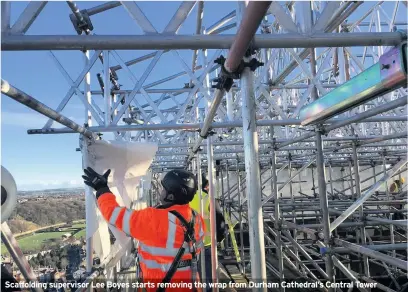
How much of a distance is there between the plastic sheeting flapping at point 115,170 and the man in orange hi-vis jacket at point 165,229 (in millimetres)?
544

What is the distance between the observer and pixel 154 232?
8.59 feet

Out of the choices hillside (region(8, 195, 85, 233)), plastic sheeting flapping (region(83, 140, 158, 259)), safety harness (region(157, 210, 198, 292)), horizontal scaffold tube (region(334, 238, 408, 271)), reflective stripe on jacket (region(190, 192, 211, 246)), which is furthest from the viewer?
reflective stripe on jacket (region(190, 192, 211, 246))

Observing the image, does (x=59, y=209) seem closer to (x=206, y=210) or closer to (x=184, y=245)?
(x=206, y=210)

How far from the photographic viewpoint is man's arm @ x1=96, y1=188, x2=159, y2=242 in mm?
2525

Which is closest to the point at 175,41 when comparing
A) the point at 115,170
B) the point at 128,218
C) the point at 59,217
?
the point at 128,218


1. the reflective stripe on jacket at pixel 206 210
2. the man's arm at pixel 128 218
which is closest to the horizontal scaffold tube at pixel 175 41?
the man's arm at pixel 128 218

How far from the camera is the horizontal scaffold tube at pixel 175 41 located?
168cm

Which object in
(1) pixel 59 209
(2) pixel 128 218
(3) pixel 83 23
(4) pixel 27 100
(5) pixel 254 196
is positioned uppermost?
(3) pixel 83 23

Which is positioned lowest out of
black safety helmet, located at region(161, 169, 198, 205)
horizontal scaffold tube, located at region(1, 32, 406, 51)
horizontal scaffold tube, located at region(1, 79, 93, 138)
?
black safety helmet, located at region(161, 169, 198, 205)

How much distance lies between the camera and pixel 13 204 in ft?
4.80

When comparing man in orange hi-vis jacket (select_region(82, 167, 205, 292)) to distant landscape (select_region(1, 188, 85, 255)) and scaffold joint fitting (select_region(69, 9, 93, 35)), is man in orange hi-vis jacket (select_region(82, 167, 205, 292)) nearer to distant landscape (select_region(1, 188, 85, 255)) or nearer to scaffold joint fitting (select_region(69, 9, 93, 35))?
distant landscape (select_region(1, 188, 85, 255))

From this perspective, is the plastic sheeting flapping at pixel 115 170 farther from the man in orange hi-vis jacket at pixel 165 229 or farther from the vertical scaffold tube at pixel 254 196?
the vertical scaffold tube at pixel 254 196

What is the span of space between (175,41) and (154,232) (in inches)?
58.1

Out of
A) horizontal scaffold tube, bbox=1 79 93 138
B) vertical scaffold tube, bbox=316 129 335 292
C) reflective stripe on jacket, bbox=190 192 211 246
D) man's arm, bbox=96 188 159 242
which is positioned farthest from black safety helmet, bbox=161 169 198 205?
reflective stripe on jacket, bbox=190 192 211 246
